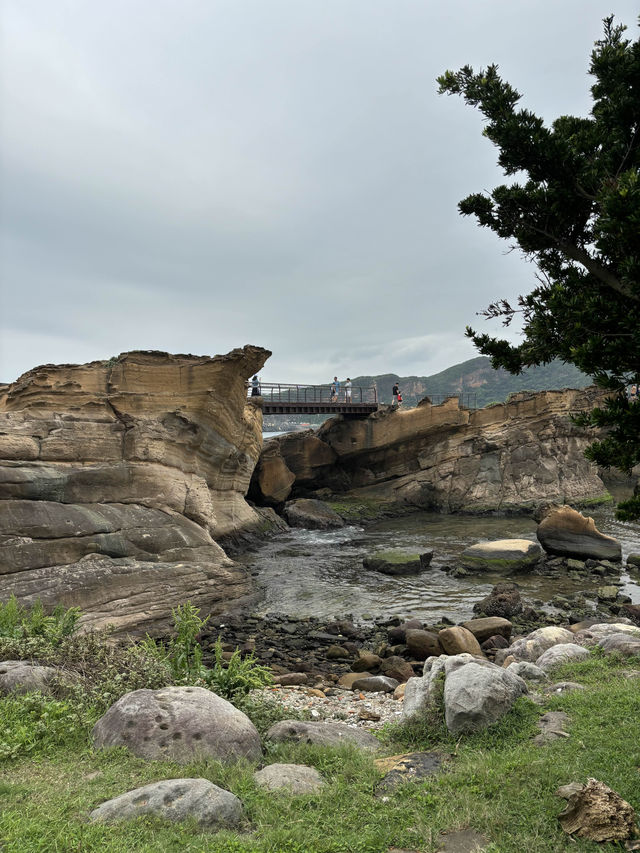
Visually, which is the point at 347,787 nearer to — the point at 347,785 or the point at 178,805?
the point at 347,785

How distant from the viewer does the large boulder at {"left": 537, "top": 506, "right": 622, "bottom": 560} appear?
71.1ft

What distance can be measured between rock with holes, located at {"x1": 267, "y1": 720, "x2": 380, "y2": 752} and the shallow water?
951cm

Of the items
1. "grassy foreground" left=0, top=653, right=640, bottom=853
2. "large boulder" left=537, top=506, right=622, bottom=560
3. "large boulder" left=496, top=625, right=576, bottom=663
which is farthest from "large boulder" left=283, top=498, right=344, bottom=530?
"grassy foreground" left=0, top=653, right=640, bottom=853

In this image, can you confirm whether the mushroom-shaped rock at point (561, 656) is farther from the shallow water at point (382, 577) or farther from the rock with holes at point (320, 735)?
the shallow water at point (382, 577)

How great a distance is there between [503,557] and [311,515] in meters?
15.8

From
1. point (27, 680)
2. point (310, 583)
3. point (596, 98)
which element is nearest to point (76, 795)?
point (27, 680)

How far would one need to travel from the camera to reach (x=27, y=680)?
6719 mm

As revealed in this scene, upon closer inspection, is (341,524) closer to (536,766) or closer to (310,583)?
(310,583)

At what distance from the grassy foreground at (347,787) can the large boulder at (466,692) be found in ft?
0.54

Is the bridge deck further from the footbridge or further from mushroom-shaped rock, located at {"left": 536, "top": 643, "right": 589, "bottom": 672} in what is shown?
mushroom-shaped rock, located at {"left": 536, "top": 643, "right": 589, "bottom": 672}

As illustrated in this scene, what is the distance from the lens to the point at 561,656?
348 inches

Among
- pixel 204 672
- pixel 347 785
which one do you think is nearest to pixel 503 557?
pixel 204 672

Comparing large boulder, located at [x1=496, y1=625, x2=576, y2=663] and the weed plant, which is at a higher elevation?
the weed plant

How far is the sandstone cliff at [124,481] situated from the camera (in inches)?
556
